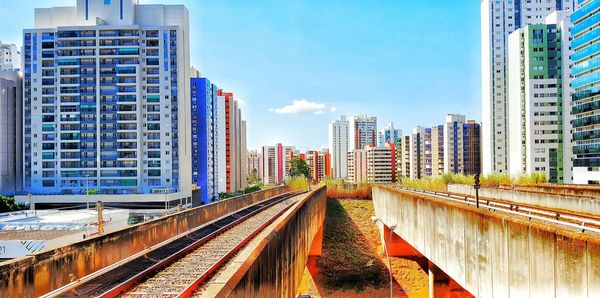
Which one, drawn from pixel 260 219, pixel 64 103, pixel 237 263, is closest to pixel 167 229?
pixel 260 219

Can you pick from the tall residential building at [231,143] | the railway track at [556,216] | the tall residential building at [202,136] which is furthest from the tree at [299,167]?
the railway track at [556,216]

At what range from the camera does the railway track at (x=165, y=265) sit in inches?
338

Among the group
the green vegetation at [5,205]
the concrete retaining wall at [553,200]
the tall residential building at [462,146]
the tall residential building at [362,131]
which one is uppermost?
the tall residential building at [362,131]

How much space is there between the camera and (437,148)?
335 feet

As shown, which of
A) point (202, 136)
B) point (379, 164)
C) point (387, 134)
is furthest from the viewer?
point (387, 134)

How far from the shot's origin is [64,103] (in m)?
59.9

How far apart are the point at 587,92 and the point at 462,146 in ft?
166

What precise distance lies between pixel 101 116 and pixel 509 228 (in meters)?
62.9

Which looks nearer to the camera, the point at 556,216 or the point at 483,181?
the point at 556,216

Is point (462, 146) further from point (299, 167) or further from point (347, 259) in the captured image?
point (347, 259)

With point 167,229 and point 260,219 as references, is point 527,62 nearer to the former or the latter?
point 260,219

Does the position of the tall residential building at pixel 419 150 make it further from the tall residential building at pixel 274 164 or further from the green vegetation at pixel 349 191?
the green vegetation at pixel 349 191

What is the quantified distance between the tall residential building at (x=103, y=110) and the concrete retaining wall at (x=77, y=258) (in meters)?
47.3

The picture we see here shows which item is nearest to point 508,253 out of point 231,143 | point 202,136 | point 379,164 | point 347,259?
point 347,259
